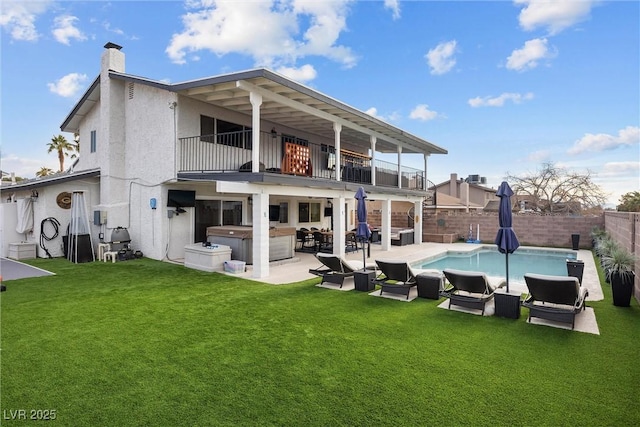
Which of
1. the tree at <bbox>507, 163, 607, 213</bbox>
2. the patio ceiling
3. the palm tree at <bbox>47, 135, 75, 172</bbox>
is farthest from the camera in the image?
the palm tree at <bbox>47, 135, 75, 172</bbox>

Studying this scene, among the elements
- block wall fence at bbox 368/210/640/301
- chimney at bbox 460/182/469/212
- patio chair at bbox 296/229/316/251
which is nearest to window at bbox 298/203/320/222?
patio chair at bbox 296/229/316/251

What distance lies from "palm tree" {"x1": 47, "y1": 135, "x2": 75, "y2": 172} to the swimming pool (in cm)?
3951

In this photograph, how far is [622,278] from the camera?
7.59 meters

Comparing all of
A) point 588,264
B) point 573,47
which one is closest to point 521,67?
point 573,47

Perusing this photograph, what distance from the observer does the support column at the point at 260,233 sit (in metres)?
10.4

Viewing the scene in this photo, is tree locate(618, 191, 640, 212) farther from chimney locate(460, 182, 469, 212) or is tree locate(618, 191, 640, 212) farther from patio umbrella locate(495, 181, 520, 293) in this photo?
patio umbrella locate(495, 181, 520, 293)

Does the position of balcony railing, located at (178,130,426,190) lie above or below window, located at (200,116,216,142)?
below

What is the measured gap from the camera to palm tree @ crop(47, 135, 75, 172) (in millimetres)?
37719

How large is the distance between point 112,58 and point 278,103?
26.4ft

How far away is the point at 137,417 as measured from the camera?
3.54 m

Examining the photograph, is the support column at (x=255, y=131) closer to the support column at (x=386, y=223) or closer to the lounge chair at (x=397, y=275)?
the lounge chair at (x=397, y=275)

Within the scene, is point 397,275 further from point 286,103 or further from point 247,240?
point 286,103

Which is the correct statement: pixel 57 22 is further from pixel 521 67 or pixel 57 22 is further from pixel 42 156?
pixel 42 156

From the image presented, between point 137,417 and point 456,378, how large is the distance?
3.53 m
